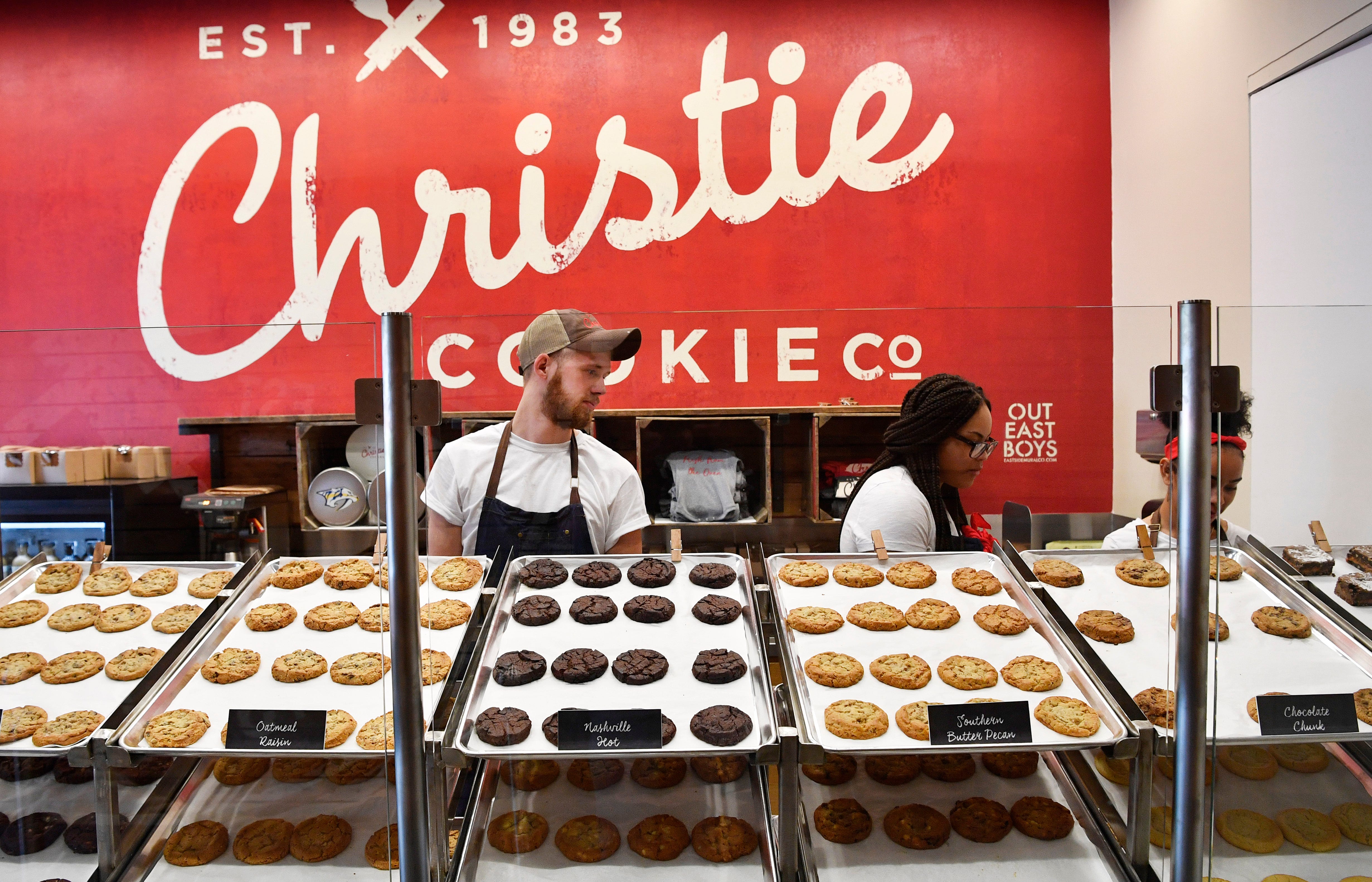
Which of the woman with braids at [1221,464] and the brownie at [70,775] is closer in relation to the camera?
the woman with braids at [1221,464]

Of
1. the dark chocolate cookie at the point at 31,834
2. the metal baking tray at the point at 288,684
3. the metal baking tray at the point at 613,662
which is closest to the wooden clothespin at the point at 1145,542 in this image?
the metal baking tray at the point at 613,662

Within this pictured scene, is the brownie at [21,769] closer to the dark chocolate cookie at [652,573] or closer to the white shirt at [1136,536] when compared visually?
the dark chocolate cookie at [652,573]

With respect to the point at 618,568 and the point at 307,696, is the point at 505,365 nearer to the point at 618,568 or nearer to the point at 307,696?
the point at 618,568

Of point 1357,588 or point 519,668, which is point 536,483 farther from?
point 1357,588

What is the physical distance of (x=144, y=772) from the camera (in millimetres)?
1265

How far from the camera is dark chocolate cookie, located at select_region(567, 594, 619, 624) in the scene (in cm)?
143

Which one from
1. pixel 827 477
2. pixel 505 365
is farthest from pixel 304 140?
pixel 827 477

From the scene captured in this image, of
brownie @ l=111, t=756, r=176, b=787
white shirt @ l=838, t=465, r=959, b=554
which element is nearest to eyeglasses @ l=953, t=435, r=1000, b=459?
white shirt @ l=838, t=465, r=959, b=554

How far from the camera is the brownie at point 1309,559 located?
1338 mm

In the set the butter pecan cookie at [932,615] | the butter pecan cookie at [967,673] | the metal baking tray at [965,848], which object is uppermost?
the butter pecan cookie at [932,615]

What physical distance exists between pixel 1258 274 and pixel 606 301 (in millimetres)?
2482

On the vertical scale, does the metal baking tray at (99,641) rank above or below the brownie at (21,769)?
above

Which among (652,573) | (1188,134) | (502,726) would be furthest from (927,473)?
(1188,134)

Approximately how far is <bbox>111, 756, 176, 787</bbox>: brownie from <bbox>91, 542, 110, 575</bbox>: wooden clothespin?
38 cm
